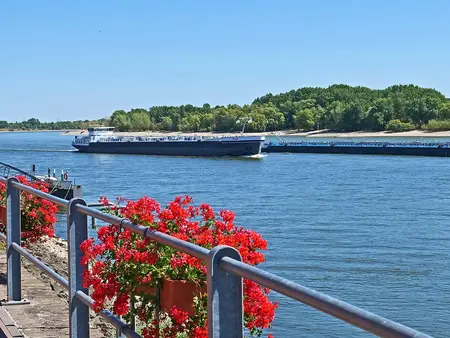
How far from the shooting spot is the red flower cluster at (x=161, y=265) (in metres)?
3.32

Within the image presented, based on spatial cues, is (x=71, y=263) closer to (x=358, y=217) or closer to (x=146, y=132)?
(x=358, y=217)

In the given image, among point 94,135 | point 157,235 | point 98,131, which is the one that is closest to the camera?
point 157,235

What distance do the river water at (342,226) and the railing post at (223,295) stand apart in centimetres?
1073

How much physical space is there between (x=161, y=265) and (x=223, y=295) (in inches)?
39.6

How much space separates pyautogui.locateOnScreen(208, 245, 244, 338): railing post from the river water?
35.2 ft

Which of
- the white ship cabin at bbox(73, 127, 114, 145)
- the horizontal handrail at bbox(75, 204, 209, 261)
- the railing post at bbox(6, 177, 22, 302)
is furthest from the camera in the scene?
the white ship cabin at bbox(73, 127, 114, 145)

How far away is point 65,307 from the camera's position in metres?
5.84

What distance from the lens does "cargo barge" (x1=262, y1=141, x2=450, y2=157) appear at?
286 feet

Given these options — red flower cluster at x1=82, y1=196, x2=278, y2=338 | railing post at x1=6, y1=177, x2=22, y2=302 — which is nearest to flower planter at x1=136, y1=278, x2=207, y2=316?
red flower cluster at x1=82, y1=196, x2=278, y2=338

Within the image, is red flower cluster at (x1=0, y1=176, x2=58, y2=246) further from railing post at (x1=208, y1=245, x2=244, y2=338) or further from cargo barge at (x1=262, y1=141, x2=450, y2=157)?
cargo barge at (x1=262, y1=141, x2=450, y2=157)

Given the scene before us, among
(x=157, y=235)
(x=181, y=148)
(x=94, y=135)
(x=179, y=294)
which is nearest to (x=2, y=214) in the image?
(x=179, y=294)

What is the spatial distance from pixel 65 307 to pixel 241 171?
60.6 m

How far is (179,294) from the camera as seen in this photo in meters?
3.33

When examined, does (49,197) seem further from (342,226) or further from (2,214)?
(342,226)
